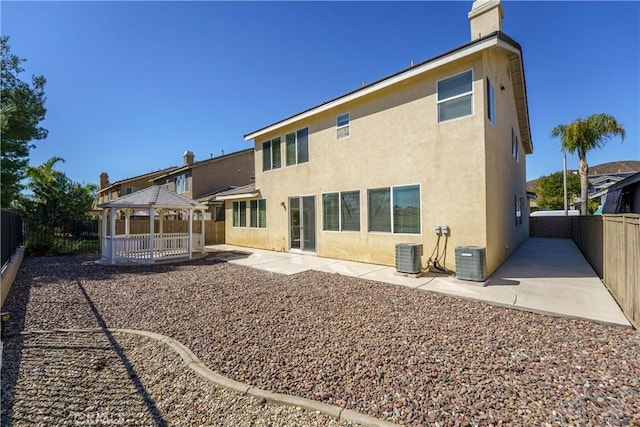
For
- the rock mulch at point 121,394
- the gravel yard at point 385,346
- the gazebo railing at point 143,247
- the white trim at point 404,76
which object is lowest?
the rock mulch at point 121,394

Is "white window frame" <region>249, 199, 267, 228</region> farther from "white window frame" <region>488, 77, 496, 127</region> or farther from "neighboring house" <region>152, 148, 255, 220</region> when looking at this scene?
"white window frame" <region>488, 77, 496, 127</region>

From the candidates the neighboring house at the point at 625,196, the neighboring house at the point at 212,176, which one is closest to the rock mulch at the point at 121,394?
the neighboring house at the point at 625,196

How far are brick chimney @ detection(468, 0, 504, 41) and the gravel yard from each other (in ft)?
30.2

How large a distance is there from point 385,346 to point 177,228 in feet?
58.5

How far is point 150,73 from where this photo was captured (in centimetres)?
1180

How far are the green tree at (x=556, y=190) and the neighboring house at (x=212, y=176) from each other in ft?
130

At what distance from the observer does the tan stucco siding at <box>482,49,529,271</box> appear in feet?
26.7

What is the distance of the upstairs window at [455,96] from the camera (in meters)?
8.05

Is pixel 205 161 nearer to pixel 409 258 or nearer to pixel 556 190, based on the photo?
pixel 409 258

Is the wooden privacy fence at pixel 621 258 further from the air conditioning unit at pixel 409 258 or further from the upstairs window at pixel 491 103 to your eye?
the air conditioning unit at pixel 409 258

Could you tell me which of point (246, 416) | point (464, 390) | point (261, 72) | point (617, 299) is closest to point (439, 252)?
point (617, 299)

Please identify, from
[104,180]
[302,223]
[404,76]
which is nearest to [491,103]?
[404,76]

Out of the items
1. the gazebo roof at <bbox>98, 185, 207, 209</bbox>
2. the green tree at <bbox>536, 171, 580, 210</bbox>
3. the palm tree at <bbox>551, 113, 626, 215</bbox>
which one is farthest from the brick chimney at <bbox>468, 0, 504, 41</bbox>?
the green tree at <bbox>536, 171, 580, 210</bbox>

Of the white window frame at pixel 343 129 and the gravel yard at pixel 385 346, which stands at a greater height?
the white window frame at pixel 343 129
